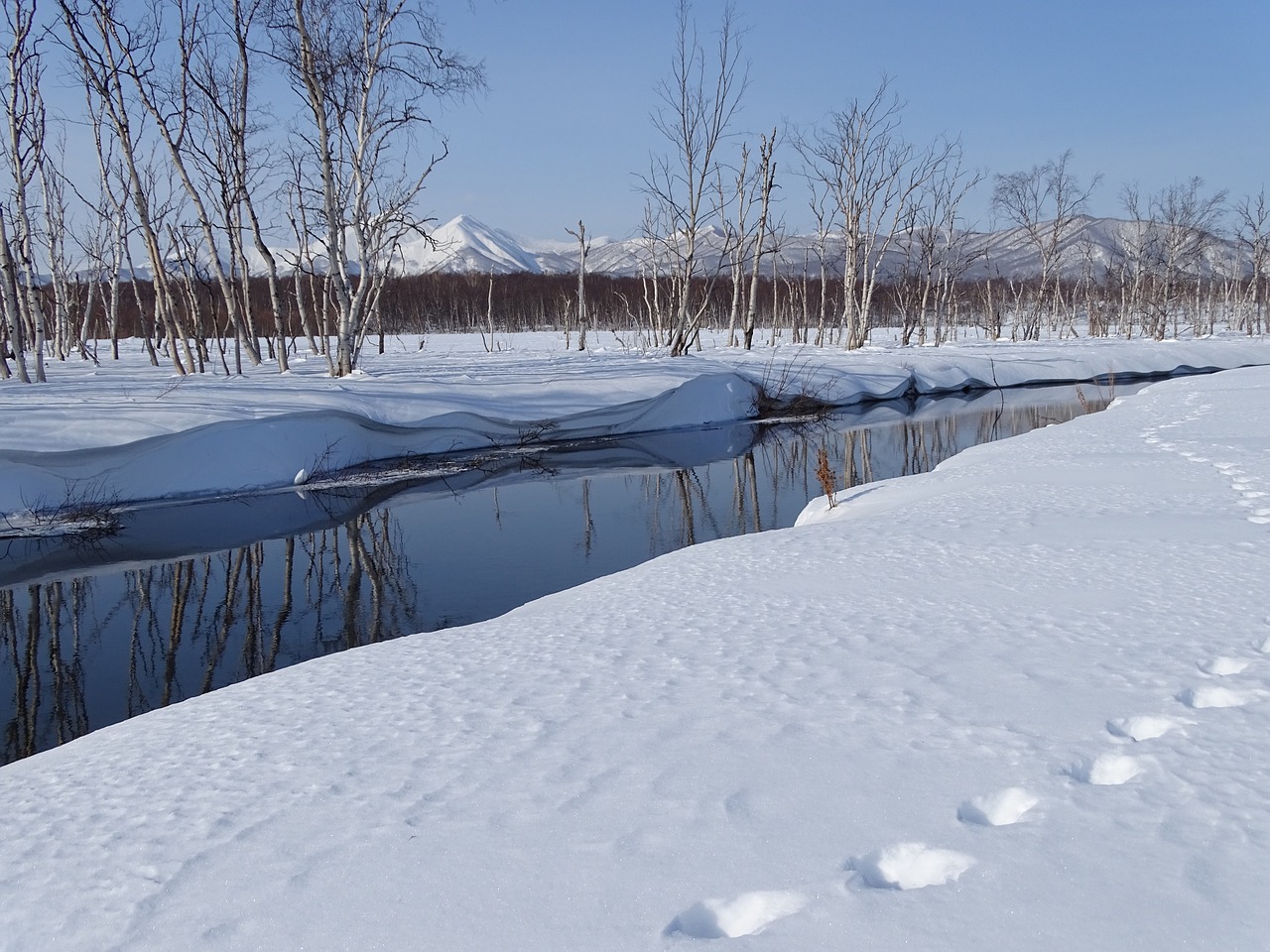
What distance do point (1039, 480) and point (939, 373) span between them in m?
13.0

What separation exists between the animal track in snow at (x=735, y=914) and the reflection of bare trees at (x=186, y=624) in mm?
3055

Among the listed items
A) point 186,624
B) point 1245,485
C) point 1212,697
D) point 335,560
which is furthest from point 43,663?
point 1245,485

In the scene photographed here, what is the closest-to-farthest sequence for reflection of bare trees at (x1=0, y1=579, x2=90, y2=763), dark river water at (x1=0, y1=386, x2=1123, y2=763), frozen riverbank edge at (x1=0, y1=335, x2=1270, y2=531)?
reflection of bare trees at (x1=0, y1=579, x2=90, y2=763) → dark river water at (x1=0, y1=386, x2=1123, y2=763) → frozen riverbank edge at (x1=0, y1=335, x2=1270, y2=531)

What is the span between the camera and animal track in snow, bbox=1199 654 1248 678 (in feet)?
6.66

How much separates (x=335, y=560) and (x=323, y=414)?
3449 millimetres

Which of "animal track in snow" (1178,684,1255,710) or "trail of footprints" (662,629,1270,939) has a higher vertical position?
"animal track in snow" (1178,684,1255,710)

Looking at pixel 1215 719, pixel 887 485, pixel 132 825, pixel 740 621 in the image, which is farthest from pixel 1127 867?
pixel 887 485

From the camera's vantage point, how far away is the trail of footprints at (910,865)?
4.27 feet

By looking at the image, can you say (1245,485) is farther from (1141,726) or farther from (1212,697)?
(1141,726)

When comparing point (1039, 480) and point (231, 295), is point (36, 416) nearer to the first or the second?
point (231, 295)

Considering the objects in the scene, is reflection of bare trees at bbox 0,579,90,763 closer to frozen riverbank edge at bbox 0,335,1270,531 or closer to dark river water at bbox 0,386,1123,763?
dark river water at bbox 0,386,1123,763

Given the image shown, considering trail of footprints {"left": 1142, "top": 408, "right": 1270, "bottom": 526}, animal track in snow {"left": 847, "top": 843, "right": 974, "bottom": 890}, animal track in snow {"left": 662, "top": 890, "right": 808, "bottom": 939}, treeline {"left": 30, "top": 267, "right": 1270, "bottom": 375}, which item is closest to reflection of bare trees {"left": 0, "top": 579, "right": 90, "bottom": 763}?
animal track in snow {"left": 662, "top": 890, "right": 808, "bottom": 939}

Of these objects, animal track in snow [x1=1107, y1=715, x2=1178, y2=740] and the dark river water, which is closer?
animal track in snow [x1=1107, y1=715, x2=1178, y2=740]

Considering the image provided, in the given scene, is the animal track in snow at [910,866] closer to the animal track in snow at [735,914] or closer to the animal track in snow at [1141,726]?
the animal track in snow at [735,914]
